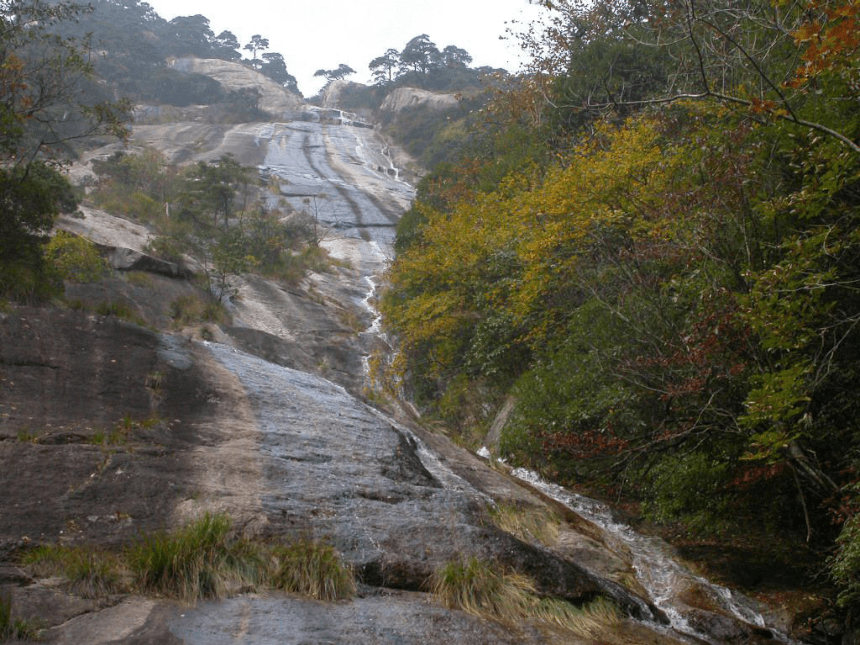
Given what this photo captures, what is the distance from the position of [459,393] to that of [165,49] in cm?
8246

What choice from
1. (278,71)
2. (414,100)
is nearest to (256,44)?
(278,71)

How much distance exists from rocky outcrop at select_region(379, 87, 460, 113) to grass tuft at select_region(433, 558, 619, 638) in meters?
62.3

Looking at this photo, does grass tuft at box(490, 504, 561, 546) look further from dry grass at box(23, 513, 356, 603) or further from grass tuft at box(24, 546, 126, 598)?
grass tuft at box(24, 546, 126, 598)

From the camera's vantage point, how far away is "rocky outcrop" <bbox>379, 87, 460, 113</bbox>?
68.2 metres

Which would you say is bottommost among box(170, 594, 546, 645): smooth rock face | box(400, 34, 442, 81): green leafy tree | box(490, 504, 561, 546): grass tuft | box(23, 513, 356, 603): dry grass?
box(490, 504, 561, 546): grass tuft

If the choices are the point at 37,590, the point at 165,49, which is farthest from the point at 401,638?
the point at 165,49

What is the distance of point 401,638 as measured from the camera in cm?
588

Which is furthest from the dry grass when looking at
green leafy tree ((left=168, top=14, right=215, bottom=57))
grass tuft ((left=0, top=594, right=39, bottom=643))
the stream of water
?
green leafy tree ((left=168, top=14, right=215, bottom=57))

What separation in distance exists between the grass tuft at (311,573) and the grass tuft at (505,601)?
1002 mm

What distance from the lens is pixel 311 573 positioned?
6.61m

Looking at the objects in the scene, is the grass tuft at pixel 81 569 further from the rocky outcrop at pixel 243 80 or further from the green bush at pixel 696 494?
the rocky outcrop at pixel 243 80

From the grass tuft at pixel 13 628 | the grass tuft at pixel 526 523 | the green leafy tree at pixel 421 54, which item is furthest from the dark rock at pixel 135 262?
the green leafy tree at pixel 421 54

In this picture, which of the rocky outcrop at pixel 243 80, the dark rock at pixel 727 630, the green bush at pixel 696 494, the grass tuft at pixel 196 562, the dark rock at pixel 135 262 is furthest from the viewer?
the rocky outcrop at pixel 243 80

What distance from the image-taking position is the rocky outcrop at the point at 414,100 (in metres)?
68.2
